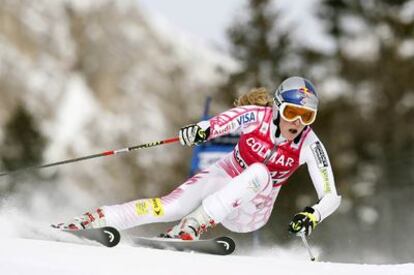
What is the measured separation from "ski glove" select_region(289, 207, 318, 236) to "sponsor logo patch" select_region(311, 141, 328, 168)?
1.35 feet

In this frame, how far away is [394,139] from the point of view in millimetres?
27469

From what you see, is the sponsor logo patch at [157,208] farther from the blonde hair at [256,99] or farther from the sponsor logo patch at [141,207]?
the blonde hair at [256,99]

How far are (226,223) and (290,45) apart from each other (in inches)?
843

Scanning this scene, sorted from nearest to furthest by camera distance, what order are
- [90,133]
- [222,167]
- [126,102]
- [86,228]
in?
[86,228] < [222,167] < [90,133] < [126,102]

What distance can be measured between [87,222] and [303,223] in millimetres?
1330

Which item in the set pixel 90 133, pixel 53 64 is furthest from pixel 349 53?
pixel 53 64

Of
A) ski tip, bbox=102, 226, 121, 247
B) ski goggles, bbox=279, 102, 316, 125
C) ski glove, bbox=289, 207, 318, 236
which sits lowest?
ski tip, bbox=102, 226, 121, 247

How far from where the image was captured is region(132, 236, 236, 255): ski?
15.9ft

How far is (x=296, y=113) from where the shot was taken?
5.23 meters

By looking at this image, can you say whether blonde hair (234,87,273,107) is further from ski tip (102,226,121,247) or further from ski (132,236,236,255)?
ski tip (102,226,121,247)

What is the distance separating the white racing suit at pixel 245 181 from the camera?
510 centimetres

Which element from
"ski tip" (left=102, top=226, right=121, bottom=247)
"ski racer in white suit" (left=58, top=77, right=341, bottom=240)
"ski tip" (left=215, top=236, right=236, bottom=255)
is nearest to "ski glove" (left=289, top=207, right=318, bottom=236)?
"ski racer in white suit" (left=58, top=77, right=341, bottom=240)

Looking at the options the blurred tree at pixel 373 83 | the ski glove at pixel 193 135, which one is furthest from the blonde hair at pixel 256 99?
the blurred tree at pixel 373 83

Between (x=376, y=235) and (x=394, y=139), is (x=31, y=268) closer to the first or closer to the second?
(x=376, y=235)
